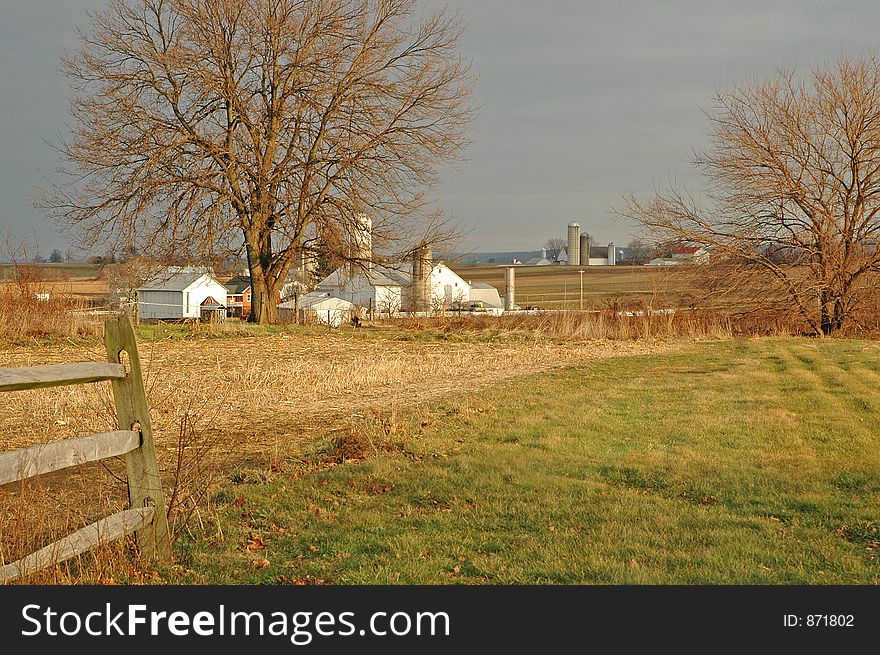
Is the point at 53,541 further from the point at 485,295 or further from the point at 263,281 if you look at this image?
the point at 485,295

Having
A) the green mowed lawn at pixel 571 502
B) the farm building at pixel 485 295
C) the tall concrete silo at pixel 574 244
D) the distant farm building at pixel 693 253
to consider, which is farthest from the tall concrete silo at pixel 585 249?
the green mowed lawn at pixel 571 502

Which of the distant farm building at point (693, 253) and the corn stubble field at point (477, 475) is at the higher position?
the distant farm building at point (693, 253)

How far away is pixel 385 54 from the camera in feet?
102

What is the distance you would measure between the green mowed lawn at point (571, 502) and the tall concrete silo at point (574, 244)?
451 feet

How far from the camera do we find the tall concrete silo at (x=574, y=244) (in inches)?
5856

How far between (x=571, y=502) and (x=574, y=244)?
145750mm

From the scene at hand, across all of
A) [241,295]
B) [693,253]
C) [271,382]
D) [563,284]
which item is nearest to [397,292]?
[241,295]

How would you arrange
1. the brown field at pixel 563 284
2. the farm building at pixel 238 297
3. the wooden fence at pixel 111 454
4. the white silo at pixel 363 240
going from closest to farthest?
the wooden fence at pixel 111 454 < the white silo at pixel 363 240 < the farm building at pixel 238 297 < the brown field at pixel 563 284

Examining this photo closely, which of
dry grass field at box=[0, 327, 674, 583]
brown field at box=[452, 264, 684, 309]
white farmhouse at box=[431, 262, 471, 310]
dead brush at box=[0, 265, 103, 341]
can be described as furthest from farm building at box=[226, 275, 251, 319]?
dry grass field at box=[0, 327, 674, 583]

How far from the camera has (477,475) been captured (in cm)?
859

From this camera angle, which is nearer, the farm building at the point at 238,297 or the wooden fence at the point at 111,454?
the wooden fence at the point at 111,454

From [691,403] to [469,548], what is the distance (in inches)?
328

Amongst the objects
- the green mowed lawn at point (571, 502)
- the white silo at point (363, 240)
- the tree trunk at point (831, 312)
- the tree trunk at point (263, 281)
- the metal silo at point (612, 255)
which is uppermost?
the metal silo at point (612, 255)

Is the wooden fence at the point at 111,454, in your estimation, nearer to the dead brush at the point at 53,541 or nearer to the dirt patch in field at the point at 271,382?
the dead brush at the point at 53,541
